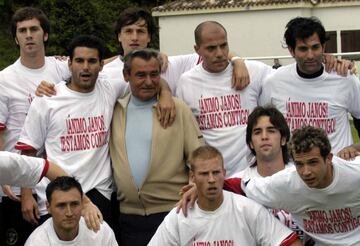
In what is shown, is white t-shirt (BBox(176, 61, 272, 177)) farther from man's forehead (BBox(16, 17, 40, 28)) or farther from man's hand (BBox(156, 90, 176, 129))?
man's forehead (BBox(16, 17, 40, 28))

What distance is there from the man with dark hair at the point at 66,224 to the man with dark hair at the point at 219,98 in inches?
47.6

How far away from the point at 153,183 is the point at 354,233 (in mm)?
1621

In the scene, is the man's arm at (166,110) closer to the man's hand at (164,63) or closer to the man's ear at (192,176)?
the man's ear at (192,176)

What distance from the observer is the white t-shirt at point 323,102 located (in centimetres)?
686

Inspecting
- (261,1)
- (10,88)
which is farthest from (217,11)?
(10,88)

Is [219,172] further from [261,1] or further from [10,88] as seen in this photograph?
[261,1]

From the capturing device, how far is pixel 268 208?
6.10m

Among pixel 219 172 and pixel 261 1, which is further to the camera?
pixel 261 1

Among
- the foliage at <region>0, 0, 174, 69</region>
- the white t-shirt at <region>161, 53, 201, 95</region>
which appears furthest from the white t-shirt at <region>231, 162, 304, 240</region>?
the foliage at <region>0, 0, 174, 69</region>

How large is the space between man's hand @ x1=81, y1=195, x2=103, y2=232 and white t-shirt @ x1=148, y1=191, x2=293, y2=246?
0.53 metres

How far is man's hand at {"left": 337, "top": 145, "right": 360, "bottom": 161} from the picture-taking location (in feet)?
21.2

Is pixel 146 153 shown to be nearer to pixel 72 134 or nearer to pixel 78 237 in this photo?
pixel 72 134

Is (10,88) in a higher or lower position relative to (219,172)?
higher

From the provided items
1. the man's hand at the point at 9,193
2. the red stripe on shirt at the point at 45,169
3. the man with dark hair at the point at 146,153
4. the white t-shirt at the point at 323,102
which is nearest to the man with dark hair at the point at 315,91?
the white t-shirt at the point at 323,102
